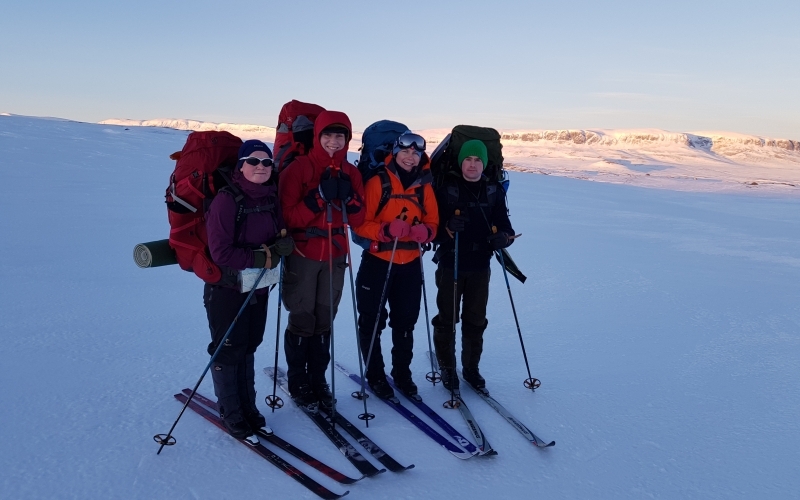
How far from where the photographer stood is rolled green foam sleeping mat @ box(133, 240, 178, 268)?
2.68 m

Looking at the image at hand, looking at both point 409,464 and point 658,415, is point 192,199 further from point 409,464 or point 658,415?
point 658,415

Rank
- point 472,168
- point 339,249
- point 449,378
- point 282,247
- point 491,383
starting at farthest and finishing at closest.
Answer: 1. point 491,383
2. point 449,378
3. point 472,168
4. point 339,249
5. point 282,247

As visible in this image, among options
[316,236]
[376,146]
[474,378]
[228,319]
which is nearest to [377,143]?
[376,146]

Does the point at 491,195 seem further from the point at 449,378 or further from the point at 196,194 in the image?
the point at 196,194

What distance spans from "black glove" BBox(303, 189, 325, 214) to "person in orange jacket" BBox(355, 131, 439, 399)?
1.06ft

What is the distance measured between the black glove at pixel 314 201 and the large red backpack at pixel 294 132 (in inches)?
10.5

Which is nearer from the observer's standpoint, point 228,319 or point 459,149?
point 228,319

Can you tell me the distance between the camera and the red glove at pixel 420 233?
3219mm

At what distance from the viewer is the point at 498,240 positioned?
3504 millimetres

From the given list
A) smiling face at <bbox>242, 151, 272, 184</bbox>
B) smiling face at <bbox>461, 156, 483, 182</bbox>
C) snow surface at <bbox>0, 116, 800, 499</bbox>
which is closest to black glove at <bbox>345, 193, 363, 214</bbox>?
smiling face at <bbox>242, 151, 272, 184</bbox>

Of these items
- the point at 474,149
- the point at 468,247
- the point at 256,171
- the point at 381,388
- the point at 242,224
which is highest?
the point at 474,149

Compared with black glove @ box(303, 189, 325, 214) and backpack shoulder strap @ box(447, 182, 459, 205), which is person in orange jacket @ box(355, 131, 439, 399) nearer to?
backpack shoulder strap @ box(447, 182, 459, 205)

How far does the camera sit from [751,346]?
4617 mm

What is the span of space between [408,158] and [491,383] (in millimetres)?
1697
